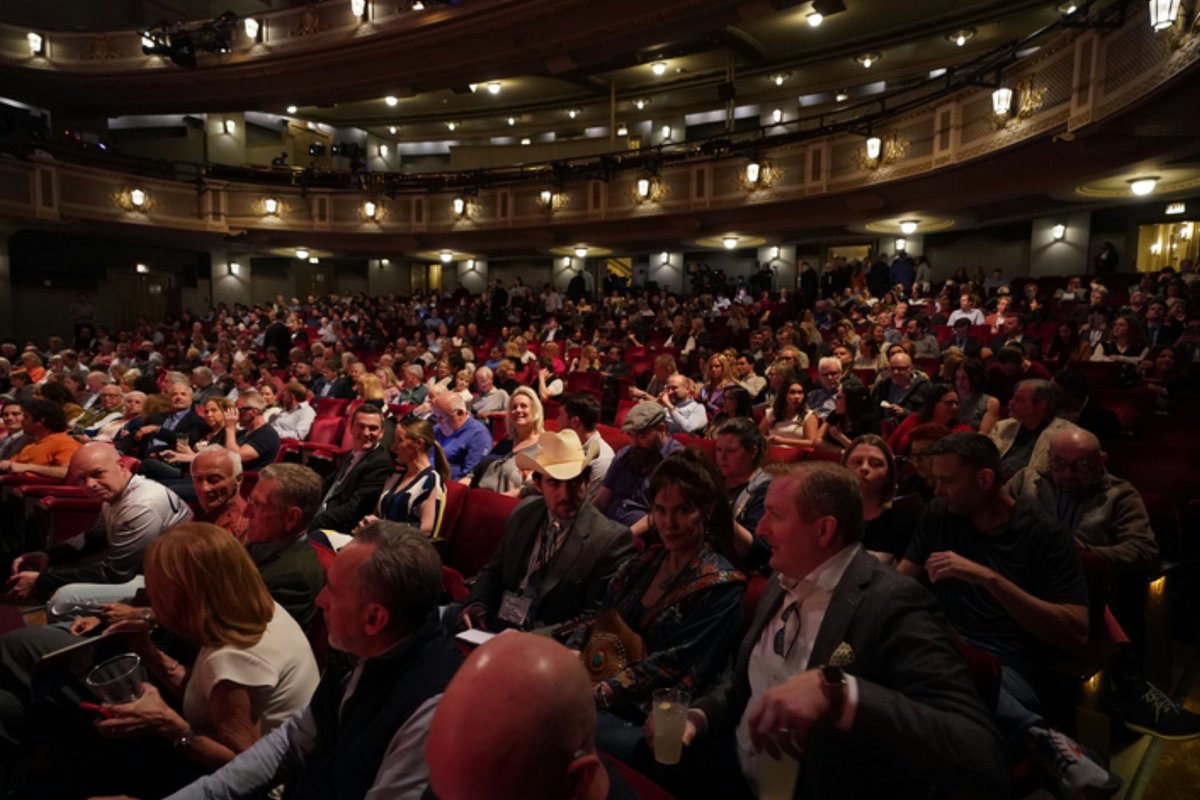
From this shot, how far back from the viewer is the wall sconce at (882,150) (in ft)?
32.6

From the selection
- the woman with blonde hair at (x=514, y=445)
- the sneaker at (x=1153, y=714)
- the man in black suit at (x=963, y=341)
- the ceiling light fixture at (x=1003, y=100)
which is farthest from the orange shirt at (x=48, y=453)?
the ceiling light fixture at (x=1003, y=100)

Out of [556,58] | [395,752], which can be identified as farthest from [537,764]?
[556,58]

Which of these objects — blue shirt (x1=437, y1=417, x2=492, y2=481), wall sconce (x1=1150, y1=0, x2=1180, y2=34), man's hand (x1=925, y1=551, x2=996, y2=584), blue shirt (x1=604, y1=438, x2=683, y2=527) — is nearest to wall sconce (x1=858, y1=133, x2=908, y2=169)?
wall sconce (x1=1150, y1=0, x2=1180, y2=34)

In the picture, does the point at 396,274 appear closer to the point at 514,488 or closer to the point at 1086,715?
the point at 514,488

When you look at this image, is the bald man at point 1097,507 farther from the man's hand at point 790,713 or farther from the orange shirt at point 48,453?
the orange shirt at point 48,453

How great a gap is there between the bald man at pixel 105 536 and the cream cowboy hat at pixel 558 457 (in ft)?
5.26

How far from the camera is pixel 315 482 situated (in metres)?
2.33

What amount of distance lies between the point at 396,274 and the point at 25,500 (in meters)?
16.9

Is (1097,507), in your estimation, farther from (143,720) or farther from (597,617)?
(143,720)

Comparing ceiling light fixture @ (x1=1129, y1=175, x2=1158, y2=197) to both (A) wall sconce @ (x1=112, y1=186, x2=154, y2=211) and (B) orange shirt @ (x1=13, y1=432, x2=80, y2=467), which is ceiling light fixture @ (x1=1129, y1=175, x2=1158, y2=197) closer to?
(B) orange shirt @ (x1=13, y1=432, x2=80, y2=467)

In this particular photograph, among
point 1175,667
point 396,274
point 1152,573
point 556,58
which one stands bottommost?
point 1175,667

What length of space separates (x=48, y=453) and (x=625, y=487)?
3.48 meters

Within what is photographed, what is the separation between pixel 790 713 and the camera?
106cm

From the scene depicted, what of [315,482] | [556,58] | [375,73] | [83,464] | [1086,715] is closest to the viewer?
[1086,715]
